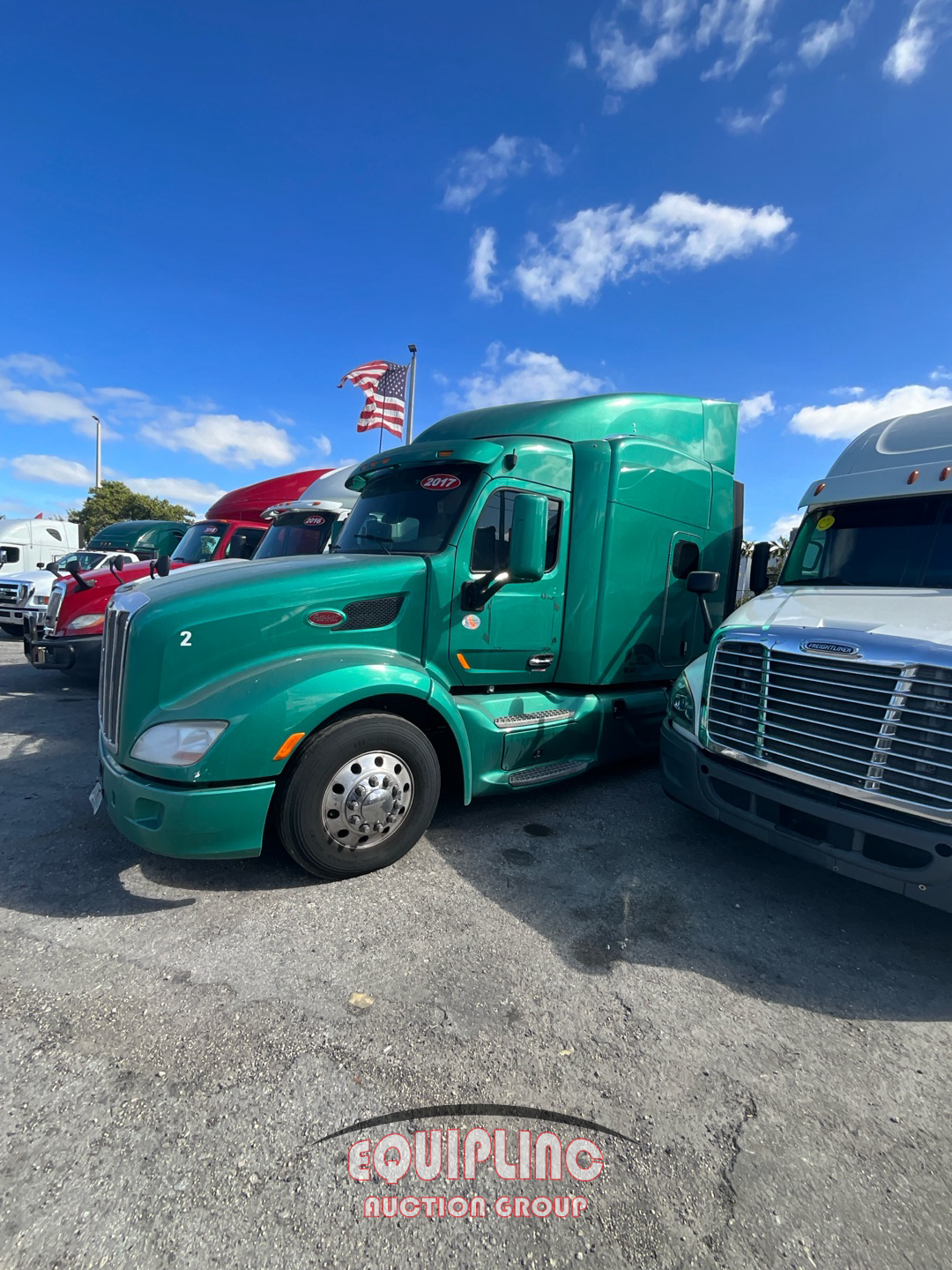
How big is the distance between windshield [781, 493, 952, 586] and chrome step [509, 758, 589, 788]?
2.19 metres

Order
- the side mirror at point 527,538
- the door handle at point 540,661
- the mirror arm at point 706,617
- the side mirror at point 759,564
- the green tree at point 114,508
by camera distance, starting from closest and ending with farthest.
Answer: the side mirror at point 527,538, the door handle at point 540,661, the mirror arm at point 706,617, the side mirror at point 759,564, the green tree at point 114,508

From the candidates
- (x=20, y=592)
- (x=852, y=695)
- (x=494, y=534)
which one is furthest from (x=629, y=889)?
(x=20, y=592)

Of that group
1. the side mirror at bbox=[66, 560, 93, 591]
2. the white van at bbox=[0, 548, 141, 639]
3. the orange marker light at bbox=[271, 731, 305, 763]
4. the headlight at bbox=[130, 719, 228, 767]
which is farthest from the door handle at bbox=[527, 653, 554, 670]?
the white van at bbox=[0, 548, 141, 639]

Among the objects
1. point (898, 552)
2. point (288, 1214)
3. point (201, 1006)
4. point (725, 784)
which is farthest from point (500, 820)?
point (898, 552)

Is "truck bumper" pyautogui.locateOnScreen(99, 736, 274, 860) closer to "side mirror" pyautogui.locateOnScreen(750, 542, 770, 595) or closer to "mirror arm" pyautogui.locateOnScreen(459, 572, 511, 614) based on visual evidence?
"mirror arm" pyautogui.locateOnScreen(459, 572, 511, 614)

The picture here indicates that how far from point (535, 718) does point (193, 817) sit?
238 cm

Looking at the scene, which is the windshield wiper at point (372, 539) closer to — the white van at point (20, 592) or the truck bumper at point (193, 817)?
the truck bumper at point (193, 817)

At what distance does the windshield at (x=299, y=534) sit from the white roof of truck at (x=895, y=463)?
5769mm

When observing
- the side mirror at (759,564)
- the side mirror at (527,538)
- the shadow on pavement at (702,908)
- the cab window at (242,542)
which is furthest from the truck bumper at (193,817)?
the cab window at (242,542)

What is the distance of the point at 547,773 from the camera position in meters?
4.55

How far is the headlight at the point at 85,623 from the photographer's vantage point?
296 inches

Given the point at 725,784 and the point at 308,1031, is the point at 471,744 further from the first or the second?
the point at 308,1031

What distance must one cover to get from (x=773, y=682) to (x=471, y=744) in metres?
1.90

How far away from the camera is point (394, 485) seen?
183 inches
